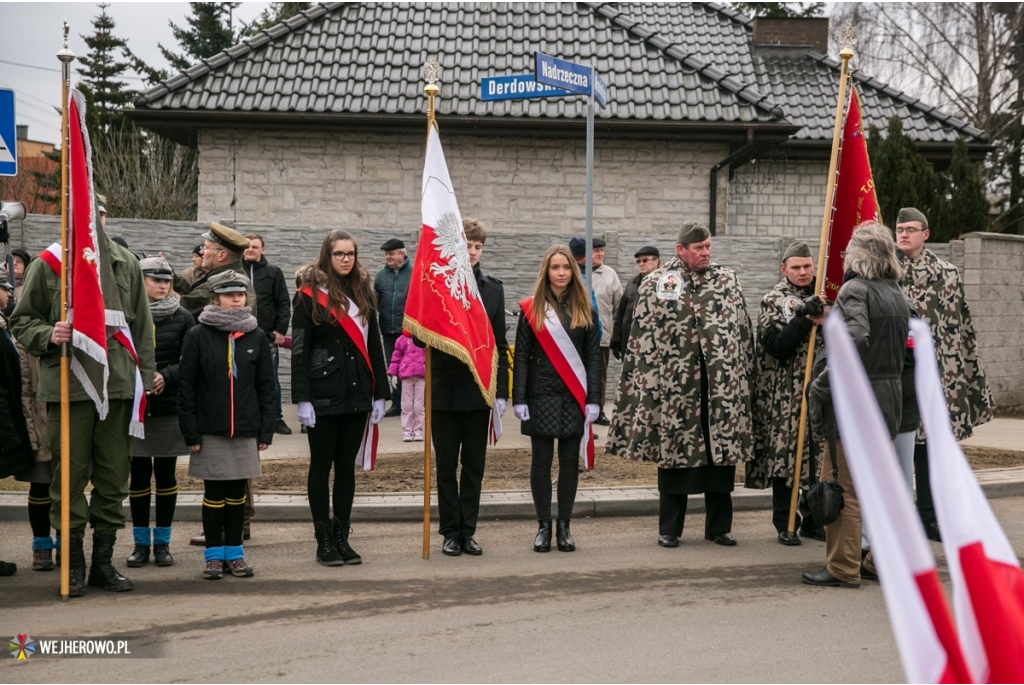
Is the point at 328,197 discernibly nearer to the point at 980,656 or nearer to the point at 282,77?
the point at 282,77

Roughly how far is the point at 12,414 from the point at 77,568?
3.75 ft

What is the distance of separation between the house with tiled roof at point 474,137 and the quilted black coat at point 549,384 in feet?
31.6

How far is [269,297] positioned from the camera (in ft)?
32.9

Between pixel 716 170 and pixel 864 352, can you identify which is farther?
pixel 716 170

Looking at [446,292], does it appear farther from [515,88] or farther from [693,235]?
[515,88]

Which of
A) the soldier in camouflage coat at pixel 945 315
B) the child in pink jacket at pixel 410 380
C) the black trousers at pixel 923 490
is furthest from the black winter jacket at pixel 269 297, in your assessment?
the black trousers at pixel 923 490

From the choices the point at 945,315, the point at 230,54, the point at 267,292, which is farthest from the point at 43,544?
the point at 230,54

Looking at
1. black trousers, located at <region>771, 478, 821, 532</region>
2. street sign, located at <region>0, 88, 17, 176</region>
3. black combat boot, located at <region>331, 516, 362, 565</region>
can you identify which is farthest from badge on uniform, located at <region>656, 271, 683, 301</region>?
street sign, located at <region>0, 88, 17, 176</region>

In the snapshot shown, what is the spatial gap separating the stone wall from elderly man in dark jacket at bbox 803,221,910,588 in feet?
35.8

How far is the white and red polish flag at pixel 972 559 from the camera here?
1.23 meters

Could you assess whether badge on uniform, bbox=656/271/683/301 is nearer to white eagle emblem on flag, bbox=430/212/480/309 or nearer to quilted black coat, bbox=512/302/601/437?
quilted black coat, bbox=512/302/601/437

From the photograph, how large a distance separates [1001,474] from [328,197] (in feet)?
35.8

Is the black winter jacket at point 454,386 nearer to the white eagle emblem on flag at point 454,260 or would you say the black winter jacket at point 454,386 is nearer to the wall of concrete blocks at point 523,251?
the white eagle emblem on flag at point 454,260

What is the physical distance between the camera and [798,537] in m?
7.36
